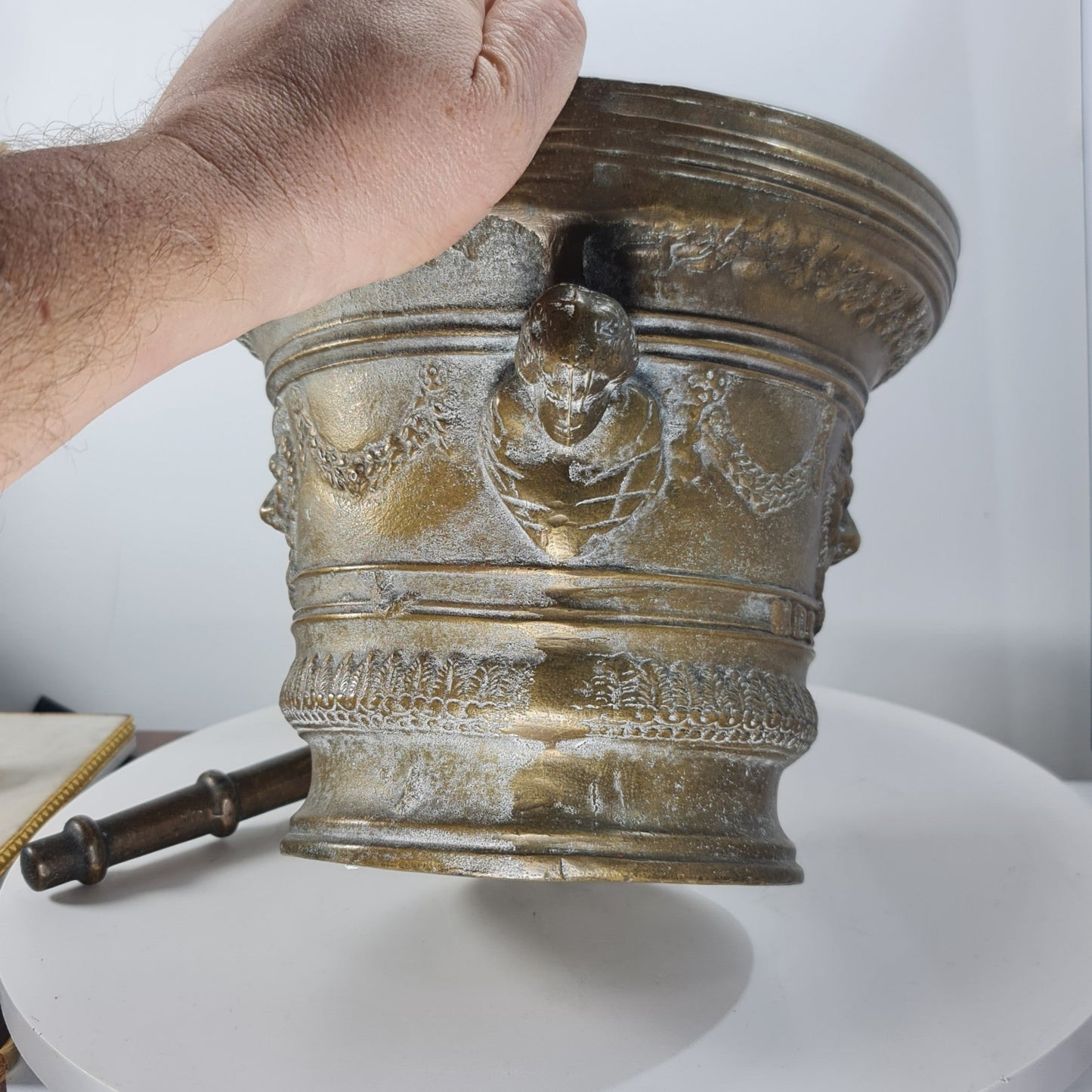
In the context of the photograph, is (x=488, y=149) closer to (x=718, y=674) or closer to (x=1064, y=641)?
(x=718, y=674)

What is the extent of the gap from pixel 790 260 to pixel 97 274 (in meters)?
0.51

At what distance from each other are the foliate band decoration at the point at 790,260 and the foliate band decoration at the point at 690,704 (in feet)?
0.98

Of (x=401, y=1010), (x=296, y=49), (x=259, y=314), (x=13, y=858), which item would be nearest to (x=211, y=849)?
(x=13, y=858)

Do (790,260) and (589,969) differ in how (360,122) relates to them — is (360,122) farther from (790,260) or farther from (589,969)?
(589,969)

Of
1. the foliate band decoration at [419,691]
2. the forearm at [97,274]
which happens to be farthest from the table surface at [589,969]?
the forearm at [97,274]

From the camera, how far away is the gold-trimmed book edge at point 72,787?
1.38 metres

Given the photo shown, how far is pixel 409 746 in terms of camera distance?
0.95m

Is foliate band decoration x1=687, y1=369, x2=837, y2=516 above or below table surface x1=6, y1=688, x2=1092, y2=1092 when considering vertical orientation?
above

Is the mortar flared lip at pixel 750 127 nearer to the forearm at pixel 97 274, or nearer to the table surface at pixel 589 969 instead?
the forearm at pixel 97 274

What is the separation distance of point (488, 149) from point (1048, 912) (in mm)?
893

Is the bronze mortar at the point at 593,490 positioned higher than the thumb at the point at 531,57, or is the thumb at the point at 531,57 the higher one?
the thumb at the point at 531,57

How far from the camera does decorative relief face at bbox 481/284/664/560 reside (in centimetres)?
85

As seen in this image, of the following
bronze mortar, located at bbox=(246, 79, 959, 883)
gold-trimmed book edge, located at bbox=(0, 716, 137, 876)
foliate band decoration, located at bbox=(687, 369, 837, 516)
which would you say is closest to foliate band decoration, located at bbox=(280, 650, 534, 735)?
bronze mortar, located at bbox=(246, 79, 959, 883)

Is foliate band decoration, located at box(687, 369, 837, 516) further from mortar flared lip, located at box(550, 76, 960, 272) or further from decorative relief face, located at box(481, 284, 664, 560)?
mortar flared lip, located at box(550, 76, 960, 272)
